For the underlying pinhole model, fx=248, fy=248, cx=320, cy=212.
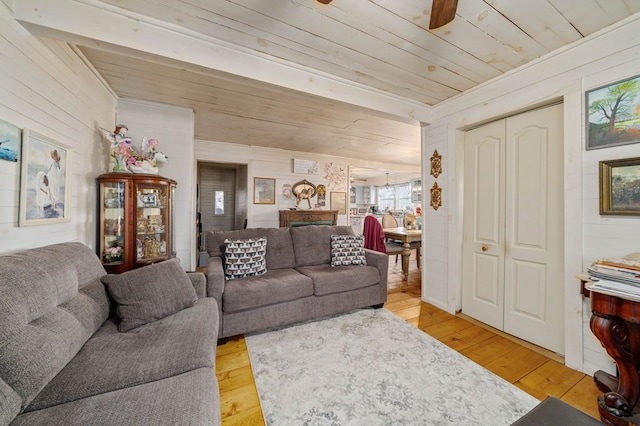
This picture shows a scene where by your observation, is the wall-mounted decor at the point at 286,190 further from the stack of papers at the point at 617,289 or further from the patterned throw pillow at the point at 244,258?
the stack of papers at the point at 617,289

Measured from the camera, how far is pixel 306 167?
18.3 feet

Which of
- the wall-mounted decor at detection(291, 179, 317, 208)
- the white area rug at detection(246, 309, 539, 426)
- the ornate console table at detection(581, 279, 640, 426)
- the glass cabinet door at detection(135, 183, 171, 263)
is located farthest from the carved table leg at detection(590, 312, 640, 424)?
the wall-mounted decor at detection(291, 179, 317, 208)

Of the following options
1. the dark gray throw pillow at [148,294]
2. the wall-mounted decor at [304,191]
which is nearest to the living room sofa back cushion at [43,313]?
the dark gray throw pillow at [148,294]

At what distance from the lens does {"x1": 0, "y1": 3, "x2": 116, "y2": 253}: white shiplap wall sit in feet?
4.54

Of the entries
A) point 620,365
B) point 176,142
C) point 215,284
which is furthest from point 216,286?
point 620,365

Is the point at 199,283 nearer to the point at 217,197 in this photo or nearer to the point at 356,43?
the point at 356,43

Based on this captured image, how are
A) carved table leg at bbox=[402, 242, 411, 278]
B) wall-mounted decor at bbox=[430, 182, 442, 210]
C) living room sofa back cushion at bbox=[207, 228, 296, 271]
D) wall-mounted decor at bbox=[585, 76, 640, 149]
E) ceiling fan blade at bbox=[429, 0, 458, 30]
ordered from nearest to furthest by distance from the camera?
ceiling fan blade at bbox=[429, 0, 458, 30] < wall-mounted decor at bbox=[585, 76, 640, 149] < living room sofa back cushion at bbox=[207, 228, 296, 271] < wall-mounted decor at bbox=[430, 182, 442, 210] < carved table leg at bbox=[402, 242, 411, 278]

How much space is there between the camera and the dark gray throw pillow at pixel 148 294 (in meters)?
1.47

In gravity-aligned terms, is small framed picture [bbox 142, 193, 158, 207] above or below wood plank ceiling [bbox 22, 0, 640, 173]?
below

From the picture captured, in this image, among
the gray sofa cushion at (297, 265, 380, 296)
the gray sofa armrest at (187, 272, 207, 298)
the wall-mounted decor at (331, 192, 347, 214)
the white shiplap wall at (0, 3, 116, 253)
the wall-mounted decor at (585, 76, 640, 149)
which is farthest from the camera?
the wall-mounted decor at (331, 192, 347, 214)

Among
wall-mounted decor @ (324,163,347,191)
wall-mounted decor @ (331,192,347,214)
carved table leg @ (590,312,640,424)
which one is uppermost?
wall-mounted decor @ (324,163,347,191)

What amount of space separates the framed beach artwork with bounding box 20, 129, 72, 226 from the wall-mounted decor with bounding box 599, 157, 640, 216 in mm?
3712

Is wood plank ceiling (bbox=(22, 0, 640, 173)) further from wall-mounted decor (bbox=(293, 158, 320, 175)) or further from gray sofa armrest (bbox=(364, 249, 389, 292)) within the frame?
wall-mounted decor (bbox=(293, 158, 320, 175))

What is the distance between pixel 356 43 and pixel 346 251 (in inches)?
80.0
